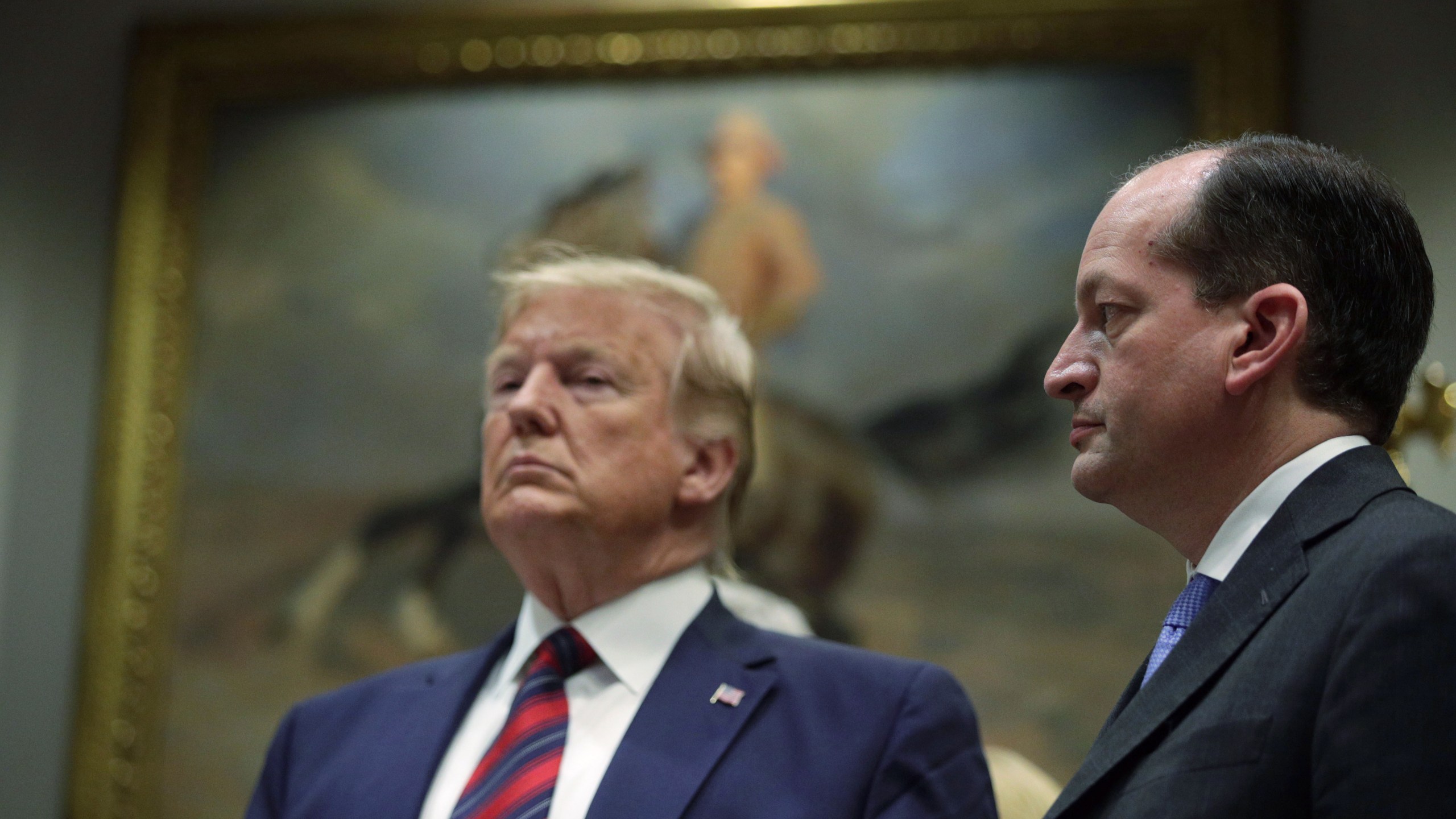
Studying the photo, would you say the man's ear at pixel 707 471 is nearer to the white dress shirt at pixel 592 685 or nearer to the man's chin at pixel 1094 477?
the white dress shirt at pixel 592 685

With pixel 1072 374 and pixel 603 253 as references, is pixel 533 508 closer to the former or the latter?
pixel 1072 374

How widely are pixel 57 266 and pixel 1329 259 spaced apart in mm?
5036

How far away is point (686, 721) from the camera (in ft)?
8.75

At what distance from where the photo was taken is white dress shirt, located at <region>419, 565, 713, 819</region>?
2.64 metres

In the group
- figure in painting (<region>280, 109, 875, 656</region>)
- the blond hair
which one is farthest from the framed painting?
the blond hair

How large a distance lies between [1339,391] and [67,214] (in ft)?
16.8

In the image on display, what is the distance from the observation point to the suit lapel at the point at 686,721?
2523mm

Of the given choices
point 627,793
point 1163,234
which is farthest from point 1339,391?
point 627,793

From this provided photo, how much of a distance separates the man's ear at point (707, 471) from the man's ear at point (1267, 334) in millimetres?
1423

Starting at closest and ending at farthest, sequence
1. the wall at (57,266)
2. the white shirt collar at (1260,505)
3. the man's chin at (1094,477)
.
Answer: the white shirt collar at (1260,505) < the man's chin at (1094,477) < the wall at (57,266)

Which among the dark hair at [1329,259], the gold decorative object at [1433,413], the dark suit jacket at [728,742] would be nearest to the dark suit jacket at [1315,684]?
the dark hair at [1329,259]

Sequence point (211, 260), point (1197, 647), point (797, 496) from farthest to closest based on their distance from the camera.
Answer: point (211, 260) < point (797, 496) < point (1197, 647)

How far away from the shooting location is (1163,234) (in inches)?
77.1

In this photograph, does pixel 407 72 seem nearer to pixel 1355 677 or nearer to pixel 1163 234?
pixel 1163 234
